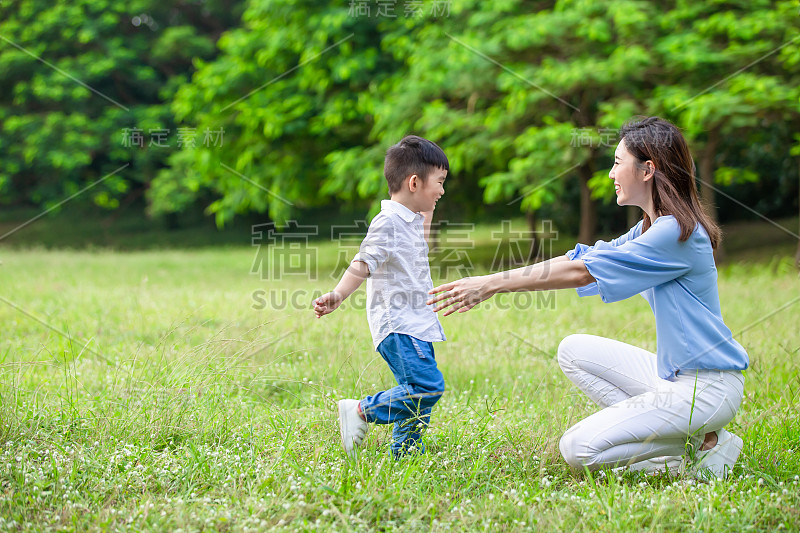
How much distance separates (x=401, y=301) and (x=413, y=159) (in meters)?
0.60

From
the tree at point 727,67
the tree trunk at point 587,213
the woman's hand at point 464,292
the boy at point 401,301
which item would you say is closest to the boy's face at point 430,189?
the boy at point 401,301

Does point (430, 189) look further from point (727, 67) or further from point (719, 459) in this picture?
point (727, 67)

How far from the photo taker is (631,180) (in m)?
2.84

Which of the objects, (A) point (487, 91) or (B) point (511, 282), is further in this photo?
(A) point (487, 91)

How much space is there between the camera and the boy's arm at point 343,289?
2.71 m

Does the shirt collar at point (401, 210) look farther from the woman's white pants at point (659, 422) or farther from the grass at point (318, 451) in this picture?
the woman's white pants at point (659, 422)

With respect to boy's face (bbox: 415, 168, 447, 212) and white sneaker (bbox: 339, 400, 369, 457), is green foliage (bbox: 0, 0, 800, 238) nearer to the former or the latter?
boy's face (bbox: 415, 168, 447, 212)

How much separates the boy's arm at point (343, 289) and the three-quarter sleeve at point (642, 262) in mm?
878

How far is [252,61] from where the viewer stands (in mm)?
11398

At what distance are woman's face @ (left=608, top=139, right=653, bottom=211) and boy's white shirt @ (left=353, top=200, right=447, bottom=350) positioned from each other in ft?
2.85

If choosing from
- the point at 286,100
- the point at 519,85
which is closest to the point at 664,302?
the point at 519,85

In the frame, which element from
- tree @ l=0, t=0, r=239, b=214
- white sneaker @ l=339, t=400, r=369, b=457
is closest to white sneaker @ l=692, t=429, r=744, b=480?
white sneaker @ l=339, t=400, r=369, b=457

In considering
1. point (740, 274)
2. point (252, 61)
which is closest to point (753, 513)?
point (740, 274)

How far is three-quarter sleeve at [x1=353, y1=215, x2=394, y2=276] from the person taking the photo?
2814 mm
